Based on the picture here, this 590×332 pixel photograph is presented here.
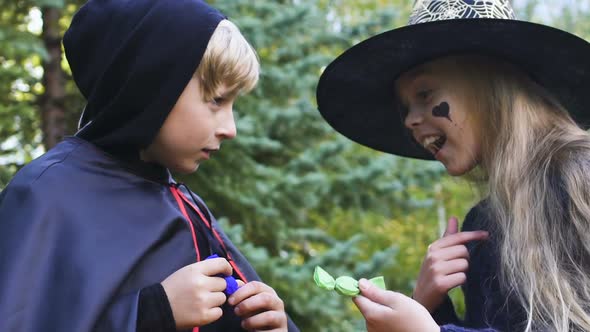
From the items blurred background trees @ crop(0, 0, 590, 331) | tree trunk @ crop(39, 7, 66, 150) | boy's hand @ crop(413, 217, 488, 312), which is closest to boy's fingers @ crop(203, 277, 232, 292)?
boy's hand @ crop(413, 217, 488, 312)

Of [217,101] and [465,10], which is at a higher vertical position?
[465,10]

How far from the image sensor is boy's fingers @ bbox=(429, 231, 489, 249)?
2619 mm

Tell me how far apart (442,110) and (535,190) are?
1.49ft

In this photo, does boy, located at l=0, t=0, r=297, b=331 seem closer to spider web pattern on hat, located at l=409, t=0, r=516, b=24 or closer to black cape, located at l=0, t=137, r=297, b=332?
black cape, located at l=0, t=137, r=297, b=332

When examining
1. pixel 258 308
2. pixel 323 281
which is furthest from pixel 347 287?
pixel 258 308

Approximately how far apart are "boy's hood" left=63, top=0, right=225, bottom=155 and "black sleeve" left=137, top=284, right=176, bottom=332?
0.50 m

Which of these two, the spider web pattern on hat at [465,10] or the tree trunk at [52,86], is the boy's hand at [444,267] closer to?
the spider web pattern on hat at [465,10]

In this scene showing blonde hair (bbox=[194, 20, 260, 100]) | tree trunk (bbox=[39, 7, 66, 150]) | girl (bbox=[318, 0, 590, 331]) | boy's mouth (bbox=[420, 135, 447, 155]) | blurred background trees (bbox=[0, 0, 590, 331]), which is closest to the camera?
girl (bbox=[318, 0, 590, 331])

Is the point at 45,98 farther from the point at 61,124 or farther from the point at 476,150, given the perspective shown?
the point at 476,150

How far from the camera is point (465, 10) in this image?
8.83 feet

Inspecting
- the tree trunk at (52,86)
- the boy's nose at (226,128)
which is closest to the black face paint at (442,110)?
the boy's nose at (226,128)

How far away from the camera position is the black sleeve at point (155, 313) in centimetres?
219

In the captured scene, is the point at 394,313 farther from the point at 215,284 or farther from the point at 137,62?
the point at 137,62

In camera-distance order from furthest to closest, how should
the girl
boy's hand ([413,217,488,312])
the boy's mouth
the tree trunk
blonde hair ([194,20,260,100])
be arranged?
the tree trunk → the boy's mouth → boy's hand ([413,217,488,312]) → blonde hair ([194,20,260,100]) → the girl
